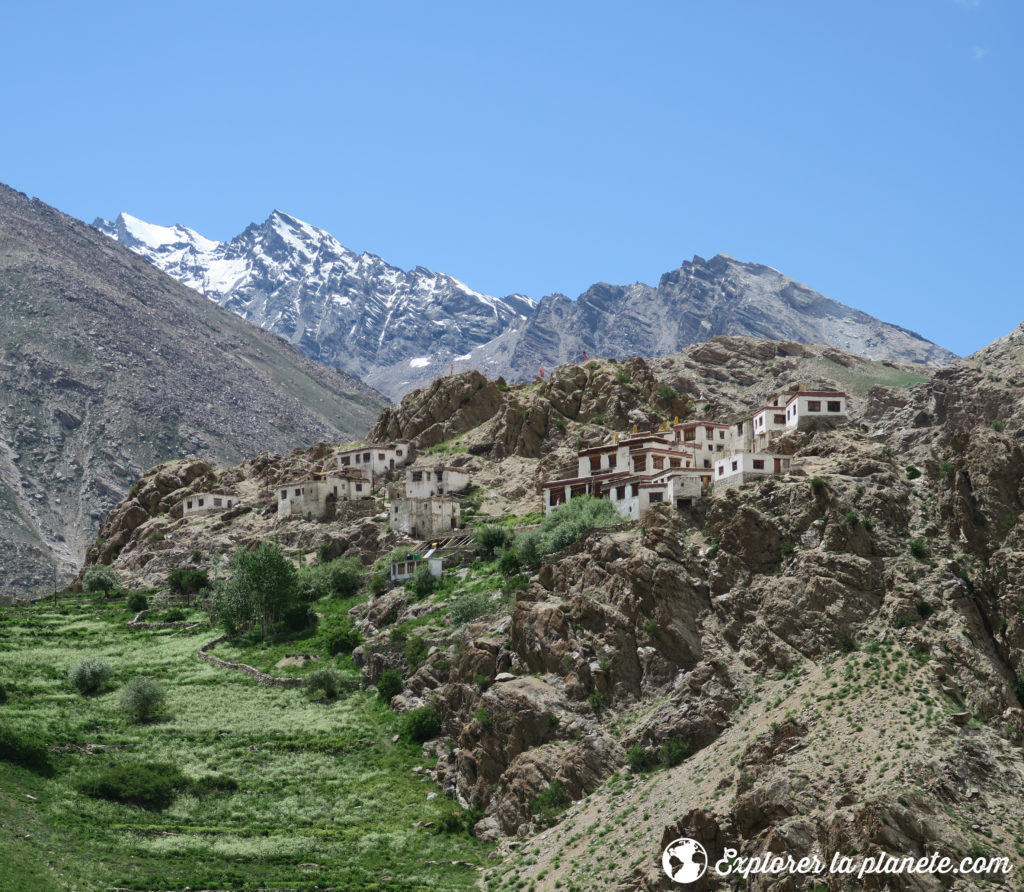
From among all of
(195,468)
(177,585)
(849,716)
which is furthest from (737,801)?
(195,468)

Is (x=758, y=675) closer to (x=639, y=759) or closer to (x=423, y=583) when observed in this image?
(x=639, y=759)

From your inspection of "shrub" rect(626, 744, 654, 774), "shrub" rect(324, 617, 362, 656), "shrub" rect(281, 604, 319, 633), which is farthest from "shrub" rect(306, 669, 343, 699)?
"shrub" rect(626, 744, 654, 774)

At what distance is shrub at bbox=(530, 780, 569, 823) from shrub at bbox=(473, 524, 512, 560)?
114 feet

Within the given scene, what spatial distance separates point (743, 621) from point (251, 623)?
165 ft

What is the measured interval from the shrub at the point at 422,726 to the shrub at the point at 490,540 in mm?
21758

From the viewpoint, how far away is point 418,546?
117562 mm

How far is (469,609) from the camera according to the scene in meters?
94.8

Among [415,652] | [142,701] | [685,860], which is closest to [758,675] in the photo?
[685,860]

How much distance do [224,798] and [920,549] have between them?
144 ft

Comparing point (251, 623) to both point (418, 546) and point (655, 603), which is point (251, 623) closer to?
point (418, 546)

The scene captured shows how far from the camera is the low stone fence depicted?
327 ft

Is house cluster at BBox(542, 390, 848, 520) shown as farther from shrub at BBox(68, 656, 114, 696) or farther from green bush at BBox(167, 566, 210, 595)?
shrub at BBox(68, 656, 114, 696)

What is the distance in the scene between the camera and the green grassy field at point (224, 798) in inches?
2781

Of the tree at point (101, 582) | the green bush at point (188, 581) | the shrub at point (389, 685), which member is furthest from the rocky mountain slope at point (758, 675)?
the tree at point (101, 582)
